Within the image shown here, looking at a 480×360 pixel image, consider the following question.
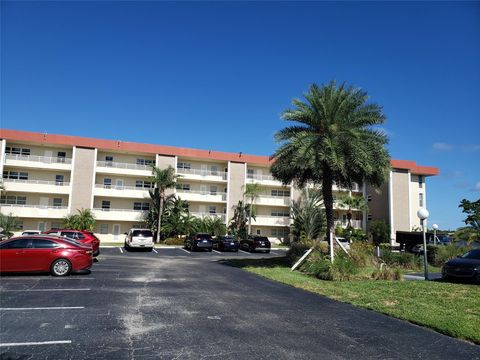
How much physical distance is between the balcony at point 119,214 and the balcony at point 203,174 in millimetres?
6560

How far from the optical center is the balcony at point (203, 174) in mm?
45938

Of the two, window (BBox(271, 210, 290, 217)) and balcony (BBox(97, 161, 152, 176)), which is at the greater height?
balcony (BBox(97, 161, 152, 176))

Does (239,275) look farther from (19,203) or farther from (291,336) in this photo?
(19,203)

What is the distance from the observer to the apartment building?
40.5 m

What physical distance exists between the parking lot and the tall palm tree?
25.9 ft

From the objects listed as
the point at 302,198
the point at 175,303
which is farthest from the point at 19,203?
the point at 175,303

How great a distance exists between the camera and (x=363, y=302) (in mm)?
10820

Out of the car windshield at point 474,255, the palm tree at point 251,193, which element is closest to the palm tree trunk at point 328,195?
the car windshield at point 474,255

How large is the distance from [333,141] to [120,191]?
98.1 feet

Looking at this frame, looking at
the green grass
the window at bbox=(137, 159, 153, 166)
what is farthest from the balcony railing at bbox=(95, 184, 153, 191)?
the green grass

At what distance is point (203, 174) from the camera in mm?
46625

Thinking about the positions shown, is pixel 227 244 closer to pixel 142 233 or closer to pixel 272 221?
pixel 142 233

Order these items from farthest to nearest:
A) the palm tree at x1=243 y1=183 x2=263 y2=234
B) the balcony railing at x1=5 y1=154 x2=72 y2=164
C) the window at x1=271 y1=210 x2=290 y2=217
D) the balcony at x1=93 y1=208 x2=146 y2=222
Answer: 1. the window at x1=271 y1=210 x2=290 y2=217
2. the palm tree at x1=243 y1=183 x2=263 y2=234
3. the balcony at x1=93 y1=208 x2=146 y2=222
4. the balcony railing at x1=5 y1=154 x2=72 y2=164

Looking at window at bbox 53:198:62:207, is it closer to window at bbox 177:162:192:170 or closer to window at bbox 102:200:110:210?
window at bbox 102:200:110:210
